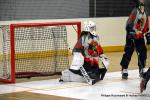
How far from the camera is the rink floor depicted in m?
7.52

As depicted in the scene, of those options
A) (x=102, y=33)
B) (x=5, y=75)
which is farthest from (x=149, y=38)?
(x=102, y=33)

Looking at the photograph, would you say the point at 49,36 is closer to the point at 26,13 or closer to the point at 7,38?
the point at 7,38

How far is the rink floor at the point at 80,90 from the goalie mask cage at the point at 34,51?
21.5 inches

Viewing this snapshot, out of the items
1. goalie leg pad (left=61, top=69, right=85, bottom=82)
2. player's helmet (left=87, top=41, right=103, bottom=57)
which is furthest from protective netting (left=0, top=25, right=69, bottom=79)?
player's helmet (left=87, top=41, right=103, bottom=57)

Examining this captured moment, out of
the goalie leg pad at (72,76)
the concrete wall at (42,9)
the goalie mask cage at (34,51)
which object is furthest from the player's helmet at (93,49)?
the concrete wall at (42,9)

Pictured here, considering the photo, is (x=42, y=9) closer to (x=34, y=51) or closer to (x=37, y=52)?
(x=34, y=51)

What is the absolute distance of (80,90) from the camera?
8.13 m

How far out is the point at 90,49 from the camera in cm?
907

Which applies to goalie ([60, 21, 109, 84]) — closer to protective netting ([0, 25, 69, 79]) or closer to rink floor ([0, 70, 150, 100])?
rink floor ([0, 70, 150, 100])

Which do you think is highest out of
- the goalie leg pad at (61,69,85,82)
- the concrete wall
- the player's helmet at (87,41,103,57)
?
the concrete wall

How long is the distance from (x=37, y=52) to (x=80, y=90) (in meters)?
3.65

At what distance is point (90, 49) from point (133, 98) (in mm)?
1957

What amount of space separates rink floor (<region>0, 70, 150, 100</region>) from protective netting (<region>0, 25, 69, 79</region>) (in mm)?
772

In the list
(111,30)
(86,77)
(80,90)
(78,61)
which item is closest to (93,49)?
(78,61)
